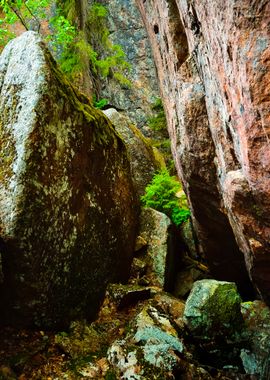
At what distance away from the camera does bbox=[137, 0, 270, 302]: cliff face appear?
332cm

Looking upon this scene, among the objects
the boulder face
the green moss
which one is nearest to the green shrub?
the green moss

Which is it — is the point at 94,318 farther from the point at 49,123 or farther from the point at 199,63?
the point at 199,63

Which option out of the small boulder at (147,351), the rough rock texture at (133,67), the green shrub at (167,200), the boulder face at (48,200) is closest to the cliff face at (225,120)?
the green shrub at (167,200)

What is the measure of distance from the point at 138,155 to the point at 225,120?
752 centimetres

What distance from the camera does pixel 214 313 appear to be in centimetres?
551

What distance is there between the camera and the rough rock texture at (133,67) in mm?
17625

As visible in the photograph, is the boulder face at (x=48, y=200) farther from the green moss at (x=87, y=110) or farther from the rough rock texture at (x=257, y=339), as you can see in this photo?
the rough rock texture at (x=257, y=339)

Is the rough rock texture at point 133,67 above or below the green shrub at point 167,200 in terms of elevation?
above

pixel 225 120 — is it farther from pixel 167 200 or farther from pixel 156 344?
pixel 167 200

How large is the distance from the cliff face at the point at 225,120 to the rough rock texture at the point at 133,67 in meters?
8.87

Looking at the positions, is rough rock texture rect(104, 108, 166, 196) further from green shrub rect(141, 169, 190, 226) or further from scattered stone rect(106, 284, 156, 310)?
scattered stone rect(106, 284, 156, 310)

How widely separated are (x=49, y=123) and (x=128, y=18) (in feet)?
52.1

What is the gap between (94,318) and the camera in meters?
6.11

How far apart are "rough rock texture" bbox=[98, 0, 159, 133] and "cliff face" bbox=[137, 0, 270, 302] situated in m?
8.87
